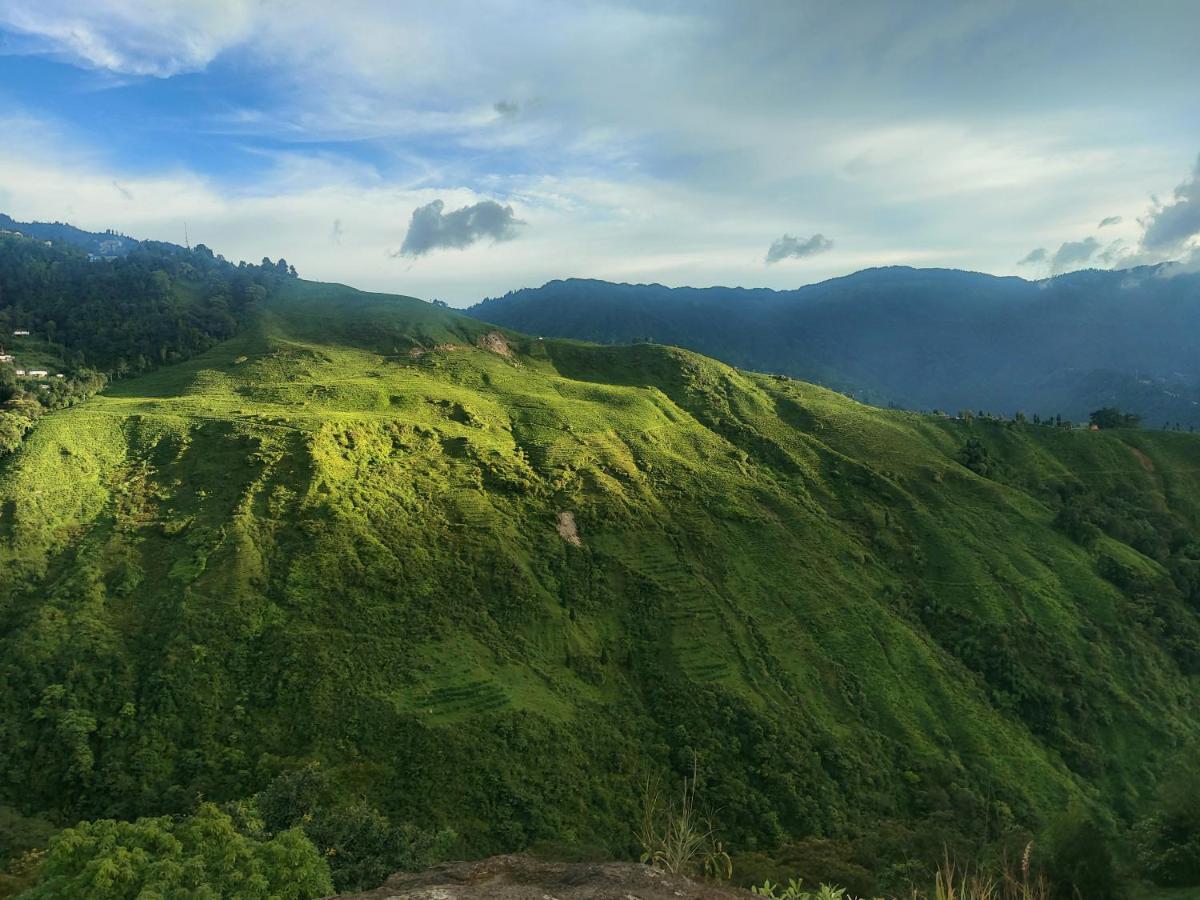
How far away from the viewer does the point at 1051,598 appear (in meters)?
72.3

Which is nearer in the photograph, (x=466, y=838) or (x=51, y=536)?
(x=466, y=838)

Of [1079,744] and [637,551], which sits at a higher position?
[637,551]

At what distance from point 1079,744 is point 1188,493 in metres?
69.3

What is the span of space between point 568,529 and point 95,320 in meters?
125

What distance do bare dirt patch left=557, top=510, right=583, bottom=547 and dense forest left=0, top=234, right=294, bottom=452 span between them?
2084 inches

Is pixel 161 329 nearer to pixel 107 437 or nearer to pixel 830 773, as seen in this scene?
pixel 107 437

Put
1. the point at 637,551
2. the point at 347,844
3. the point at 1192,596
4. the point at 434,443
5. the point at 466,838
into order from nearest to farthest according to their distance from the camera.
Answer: the point at 347,844 < the point at 466,838 < the point at 637,551 < the point at 434,443 < the point at 1192,596

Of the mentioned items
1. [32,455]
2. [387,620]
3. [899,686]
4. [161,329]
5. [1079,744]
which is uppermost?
[161,329]

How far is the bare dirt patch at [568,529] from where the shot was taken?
64.1 meters

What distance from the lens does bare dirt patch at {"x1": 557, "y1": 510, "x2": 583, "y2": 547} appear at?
64.1 m

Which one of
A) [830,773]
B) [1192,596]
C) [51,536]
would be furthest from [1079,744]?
[51,536]

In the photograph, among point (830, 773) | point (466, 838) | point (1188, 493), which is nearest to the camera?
point (466, 838)

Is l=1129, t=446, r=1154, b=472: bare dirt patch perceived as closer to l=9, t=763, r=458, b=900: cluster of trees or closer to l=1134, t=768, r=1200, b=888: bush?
l=1134, t=768, r=1200, b=888: bush

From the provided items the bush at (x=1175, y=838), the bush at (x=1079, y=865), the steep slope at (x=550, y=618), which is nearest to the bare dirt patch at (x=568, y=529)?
the steep slope at (x=550, y=618)
